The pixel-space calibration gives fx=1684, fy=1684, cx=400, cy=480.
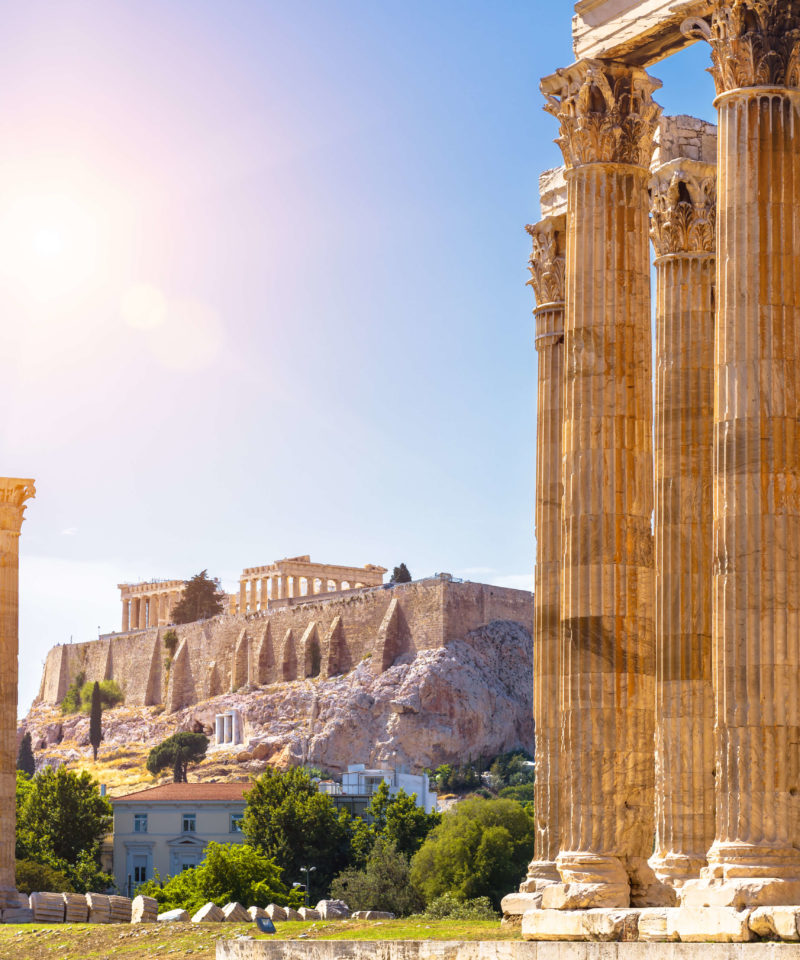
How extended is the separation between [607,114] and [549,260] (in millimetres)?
4931

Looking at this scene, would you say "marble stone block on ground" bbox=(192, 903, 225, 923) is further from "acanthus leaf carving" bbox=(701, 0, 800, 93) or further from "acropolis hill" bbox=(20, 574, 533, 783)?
"acropolis hill" bbox=(20, 574, 533, 783)

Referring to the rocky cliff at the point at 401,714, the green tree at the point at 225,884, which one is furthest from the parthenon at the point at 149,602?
the green tree at the point at 225,884

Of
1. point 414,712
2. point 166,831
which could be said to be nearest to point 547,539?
point 166,831

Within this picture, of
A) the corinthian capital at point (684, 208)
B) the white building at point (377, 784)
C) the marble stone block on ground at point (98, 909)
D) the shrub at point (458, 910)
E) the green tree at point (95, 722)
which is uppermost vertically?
the corinthian capital at point (684, 208)


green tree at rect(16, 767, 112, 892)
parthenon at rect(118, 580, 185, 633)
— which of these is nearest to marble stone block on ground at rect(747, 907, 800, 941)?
green tree at rect(16, 767, 112, 892)

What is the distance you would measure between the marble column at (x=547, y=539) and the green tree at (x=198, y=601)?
137399 mm

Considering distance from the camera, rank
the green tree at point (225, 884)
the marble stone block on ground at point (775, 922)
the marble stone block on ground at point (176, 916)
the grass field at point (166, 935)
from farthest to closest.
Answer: the green tree at point (225, 884), the marble stone block on ground at point (176, 916), the grass field at point (166, 935), the marble stone block on ground at point (775, 922)

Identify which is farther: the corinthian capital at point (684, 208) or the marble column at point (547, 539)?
the marble column at point (547, 539)

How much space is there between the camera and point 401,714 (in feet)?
401

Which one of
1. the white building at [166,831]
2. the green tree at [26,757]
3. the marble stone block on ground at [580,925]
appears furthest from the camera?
the green tree at [26,757]

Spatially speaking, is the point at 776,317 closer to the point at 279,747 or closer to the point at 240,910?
the point at 240,910

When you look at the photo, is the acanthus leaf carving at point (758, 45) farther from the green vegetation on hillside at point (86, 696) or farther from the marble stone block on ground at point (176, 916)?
the green vegetation on hillside at point (86, 696)

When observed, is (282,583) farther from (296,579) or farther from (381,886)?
(381,886)

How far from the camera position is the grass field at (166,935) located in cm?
2289
